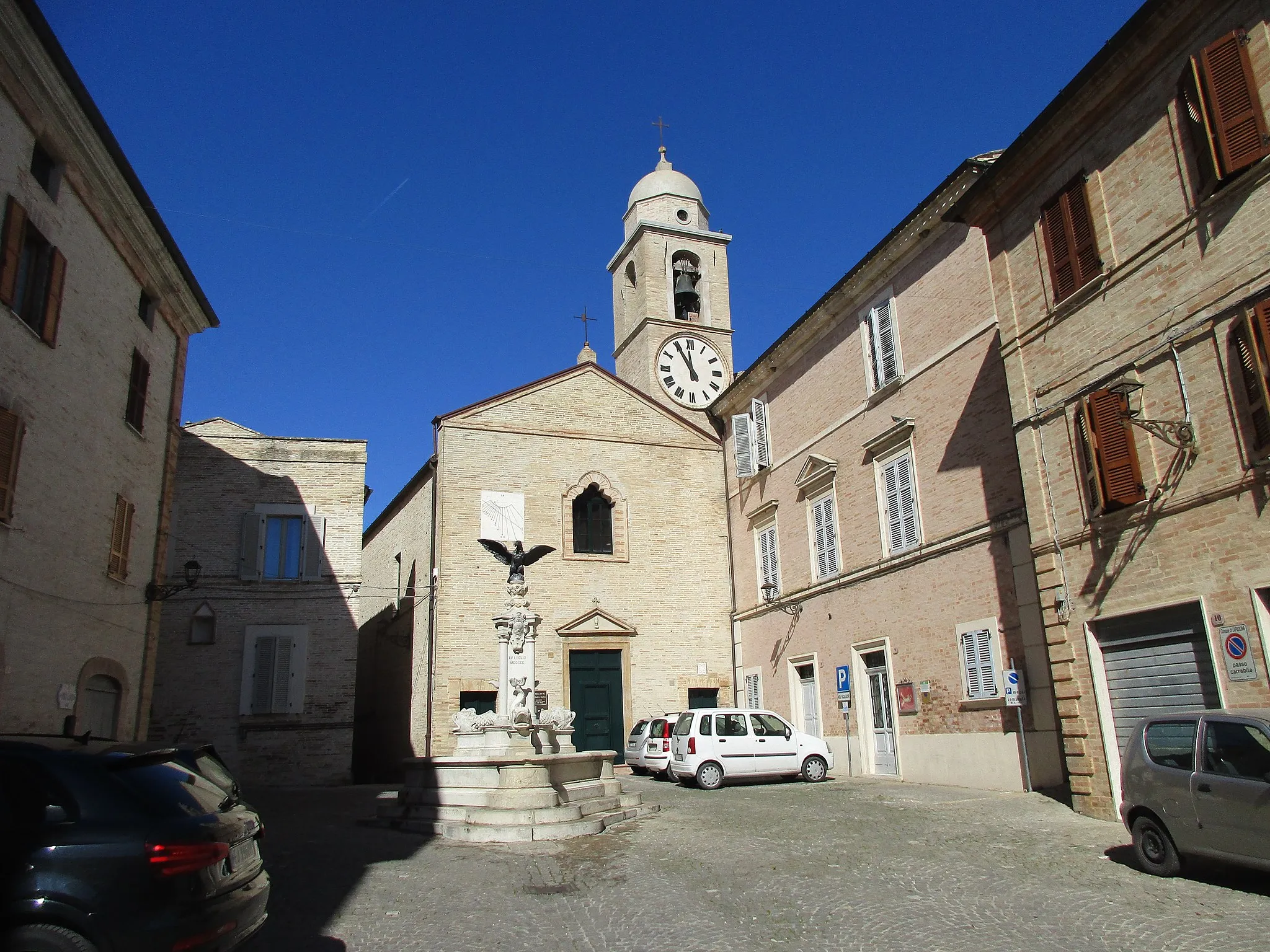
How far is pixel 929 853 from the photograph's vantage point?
366 inches

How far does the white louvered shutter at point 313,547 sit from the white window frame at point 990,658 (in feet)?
45.4

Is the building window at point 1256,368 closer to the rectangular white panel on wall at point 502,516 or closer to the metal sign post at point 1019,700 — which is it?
the metal sign post at point 1019,700

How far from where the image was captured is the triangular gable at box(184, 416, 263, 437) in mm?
22188

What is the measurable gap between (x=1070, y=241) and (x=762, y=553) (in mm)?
11891

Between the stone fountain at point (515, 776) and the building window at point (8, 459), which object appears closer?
the building window at point (8, 459)

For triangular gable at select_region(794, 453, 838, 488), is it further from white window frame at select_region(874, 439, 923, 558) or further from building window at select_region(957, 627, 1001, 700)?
building window at select_region(957, 627, 1001, 700)

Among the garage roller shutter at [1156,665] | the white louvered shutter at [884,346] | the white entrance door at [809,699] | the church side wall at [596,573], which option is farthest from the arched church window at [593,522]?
the garage roller shutter at [1156,665]

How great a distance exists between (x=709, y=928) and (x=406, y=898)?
2.69 metres

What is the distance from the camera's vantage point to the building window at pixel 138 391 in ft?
49.5

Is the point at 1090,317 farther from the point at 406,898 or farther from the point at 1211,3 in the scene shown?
the point at 406,898

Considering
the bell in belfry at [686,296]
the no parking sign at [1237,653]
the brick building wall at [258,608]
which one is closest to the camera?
the no parking sign at [1237,653]

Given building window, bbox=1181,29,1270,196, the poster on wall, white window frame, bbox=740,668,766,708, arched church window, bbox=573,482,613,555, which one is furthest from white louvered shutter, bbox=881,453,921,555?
arched church window, bbox=573,482,613,555

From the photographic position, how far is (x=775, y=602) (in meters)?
21.4

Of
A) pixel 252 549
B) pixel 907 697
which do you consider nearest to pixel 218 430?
pixel 252 549
